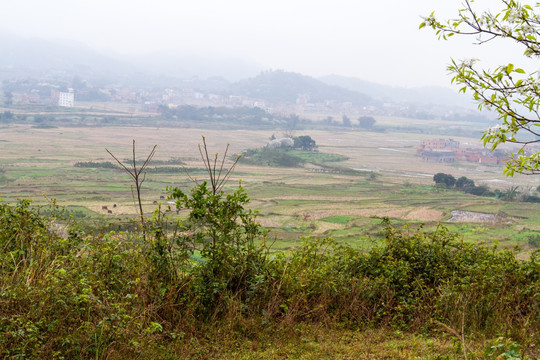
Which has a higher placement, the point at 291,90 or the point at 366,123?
the point at 291,90

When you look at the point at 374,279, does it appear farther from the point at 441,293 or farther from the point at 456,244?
the point at 456,244

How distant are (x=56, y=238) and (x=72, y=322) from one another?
1.63 m

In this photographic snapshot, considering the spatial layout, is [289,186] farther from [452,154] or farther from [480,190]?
[452,154]

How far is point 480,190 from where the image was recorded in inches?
1158

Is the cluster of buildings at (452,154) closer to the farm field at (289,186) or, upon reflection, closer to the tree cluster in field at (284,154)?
the farm field at (289,186)

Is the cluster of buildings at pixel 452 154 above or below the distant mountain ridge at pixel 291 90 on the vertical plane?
below

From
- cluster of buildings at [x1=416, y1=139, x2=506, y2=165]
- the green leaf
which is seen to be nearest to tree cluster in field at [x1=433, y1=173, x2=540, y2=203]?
cluster of buildings at [x1=416, y1=139, x2=506, y2=165]

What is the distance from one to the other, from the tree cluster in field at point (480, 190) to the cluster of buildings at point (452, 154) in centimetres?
1401

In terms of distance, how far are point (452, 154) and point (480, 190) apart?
17.7 m

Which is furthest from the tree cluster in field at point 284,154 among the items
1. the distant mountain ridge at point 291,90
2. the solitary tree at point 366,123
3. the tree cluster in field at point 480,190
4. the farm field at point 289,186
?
the distant mountain ridge at point 291,90

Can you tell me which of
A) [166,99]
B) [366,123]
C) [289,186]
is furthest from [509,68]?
[166,99]

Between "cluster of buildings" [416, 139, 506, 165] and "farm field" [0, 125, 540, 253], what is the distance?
3.82 ft

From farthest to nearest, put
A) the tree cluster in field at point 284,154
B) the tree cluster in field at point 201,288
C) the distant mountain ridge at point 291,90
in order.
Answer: the distant mountain ridge at point 291,90, the tree cluster in field at point 284,154, the tree cluster in field at point 201,288

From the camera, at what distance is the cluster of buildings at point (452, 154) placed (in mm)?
44281
